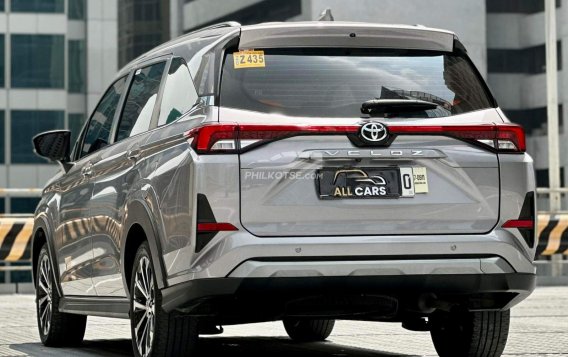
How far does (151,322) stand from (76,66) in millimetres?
63166

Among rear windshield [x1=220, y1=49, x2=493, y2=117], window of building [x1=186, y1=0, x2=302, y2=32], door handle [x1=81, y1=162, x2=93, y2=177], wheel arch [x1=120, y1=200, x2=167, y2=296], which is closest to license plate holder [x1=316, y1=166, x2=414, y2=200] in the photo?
rear windshield [x1=220, y1=49, x2=493, y2=117]

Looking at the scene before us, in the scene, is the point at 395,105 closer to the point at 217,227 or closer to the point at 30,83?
the point at 217,227

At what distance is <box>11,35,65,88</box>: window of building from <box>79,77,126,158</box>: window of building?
59149mm

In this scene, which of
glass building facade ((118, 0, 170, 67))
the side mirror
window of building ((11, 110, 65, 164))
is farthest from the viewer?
glass building facade ((118, 0, 170, 67))

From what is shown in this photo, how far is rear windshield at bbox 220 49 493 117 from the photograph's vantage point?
7.56m

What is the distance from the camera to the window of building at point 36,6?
68688mm

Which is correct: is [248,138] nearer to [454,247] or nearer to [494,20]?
[454,247]

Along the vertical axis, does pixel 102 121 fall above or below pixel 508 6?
below

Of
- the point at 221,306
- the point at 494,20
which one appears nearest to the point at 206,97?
the point at 221,306

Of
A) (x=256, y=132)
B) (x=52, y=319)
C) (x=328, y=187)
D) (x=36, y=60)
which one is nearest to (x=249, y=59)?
(x=256, y=132)

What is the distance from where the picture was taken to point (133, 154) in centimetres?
861

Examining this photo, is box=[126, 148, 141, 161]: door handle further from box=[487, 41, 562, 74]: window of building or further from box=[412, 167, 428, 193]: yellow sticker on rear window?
box=[487, 41, 562, 74]: window of building

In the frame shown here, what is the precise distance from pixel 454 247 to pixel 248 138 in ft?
3.80

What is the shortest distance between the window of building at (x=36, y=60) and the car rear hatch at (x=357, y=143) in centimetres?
6191
